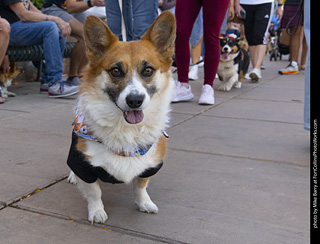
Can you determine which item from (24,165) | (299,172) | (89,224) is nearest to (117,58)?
(89,224)

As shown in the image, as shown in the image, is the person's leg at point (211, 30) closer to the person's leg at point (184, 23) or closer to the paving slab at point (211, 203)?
the person's leg at point (184, 23)

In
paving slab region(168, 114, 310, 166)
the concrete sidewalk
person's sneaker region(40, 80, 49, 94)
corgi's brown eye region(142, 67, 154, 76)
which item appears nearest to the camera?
the concrete sidewalk

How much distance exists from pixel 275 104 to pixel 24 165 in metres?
4.21

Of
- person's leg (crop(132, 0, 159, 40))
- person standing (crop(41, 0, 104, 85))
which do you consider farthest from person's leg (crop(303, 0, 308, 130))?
person standing (crop(41, 0, 104, 85))

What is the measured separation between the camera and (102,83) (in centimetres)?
246

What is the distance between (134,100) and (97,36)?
60 centimetres

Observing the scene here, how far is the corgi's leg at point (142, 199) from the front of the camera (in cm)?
252

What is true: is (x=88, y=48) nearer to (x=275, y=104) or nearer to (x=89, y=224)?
(x=89, y=224)

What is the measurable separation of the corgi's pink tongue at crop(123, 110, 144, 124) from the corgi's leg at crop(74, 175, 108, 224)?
0.46m

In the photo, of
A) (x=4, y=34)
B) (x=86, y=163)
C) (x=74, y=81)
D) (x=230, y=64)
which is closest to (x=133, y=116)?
(x=86, y=163)

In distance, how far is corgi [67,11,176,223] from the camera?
235 cm

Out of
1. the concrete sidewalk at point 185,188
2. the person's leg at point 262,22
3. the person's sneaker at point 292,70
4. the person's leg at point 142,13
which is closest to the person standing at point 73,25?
the concrete sidewalk at point 185,188

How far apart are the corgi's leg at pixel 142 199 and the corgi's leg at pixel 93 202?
0.82ft

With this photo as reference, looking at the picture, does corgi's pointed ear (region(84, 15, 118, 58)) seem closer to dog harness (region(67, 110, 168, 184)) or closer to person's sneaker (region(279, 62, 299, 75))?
dog harness (region(67, 110, 168, 184))
